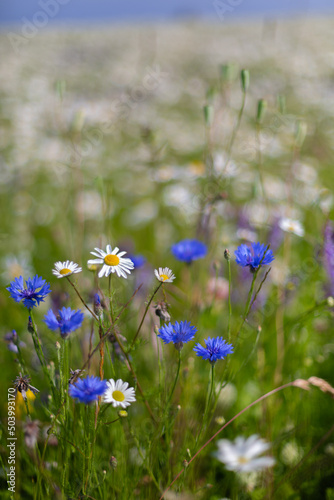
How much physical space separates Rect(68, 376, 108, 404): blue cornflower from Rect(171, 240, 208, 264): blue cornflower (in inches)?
14.3

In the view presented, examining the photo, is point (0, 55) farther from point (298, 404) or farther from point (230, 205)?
point (298, 404)

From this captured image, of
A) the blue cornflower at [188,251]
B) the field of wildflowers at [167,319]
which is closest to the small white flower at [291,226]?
the field of wildflowers at [167,319]

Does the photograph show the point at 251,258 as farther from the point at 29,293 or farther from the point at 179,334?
the point at 29,293

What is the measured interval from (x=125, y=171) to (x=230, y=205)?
1819 mm

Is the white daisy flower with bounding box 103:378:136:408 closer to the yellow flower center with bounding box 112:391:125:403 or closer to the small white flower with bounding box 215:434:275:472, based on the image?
the yellow flower center with bounding box 112:391:125:403

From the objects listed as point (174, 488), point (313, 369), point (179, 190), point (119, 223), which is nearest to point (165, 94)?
point (119, 223)

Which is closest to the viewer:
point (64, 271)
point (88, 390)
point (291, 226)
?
point (88, 390)

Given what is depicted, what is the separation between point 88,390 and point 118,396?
0.26 feet

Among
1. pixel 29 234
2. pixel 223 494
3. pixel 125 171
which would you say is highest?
pixel 125 171

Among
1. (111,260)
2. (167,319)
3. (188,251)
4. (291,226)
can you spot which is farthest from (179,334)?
(291,226)

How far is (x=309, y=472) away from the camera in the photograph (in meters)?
0.81

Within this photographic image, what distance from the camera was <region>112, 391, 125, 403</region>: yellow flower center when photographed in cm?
58

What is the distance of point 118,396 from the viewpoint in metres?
0.58

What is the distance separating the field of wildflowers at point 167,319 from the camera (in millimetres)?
630
